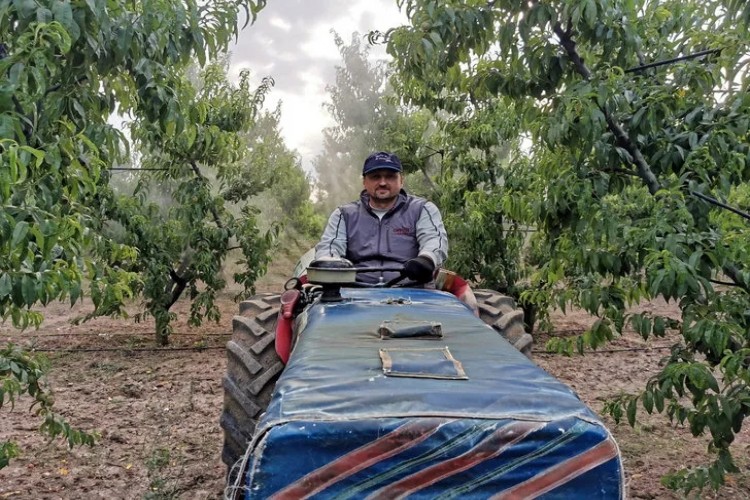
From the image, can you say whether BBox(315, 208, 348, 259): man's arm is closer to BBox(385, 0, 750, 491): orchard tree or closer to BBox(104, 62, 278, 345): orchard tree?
BBox(385, 0, 750, 491): orchard tree

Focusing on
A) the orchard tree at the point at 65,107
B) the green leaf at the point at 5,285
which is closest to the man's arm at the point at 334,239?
the orchard tree at the point at 65,107

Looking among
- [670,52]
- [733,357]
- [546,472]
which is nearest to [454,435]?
[546,472]

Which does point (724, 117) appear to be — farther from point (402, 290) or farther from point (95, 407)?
point (95, 407)

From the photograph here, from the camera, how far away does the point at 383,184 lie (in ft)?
13.7

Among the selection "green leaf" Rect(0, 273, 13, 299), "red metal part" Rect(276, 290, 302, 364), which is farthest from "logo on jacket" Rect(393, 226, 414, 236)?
"green leaf" Rect(0, 273, 13, 299)

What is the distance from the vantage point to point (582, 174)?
10.5 ft

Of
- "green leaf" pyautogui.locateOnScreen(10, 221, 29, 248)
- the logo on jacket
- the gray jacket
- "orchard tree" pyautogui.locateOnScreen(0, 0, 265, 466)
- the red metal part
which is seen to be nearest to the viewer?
"green leaf" pyautogui.locateOnScreen(10, 221, 29, 248)

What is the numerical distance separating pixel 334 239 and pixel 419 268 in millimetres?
861

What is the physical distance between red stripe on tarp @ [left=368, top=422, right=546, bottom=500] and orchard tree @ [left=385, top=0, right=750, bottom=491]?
1.33 metres

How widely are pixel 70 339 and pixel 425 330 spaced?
283 inches

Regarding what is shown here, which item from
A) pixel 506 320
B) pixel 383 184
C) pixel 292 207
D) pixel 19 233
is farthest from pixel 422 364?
pixel 292 207

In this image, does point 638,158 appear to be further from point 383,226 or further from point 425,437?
point 425,437

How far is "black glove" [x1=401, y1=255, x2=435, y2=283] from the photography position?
11.1 feet

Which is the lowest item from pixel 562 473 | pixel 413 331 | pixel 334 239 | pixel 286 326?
pixel 562 473
